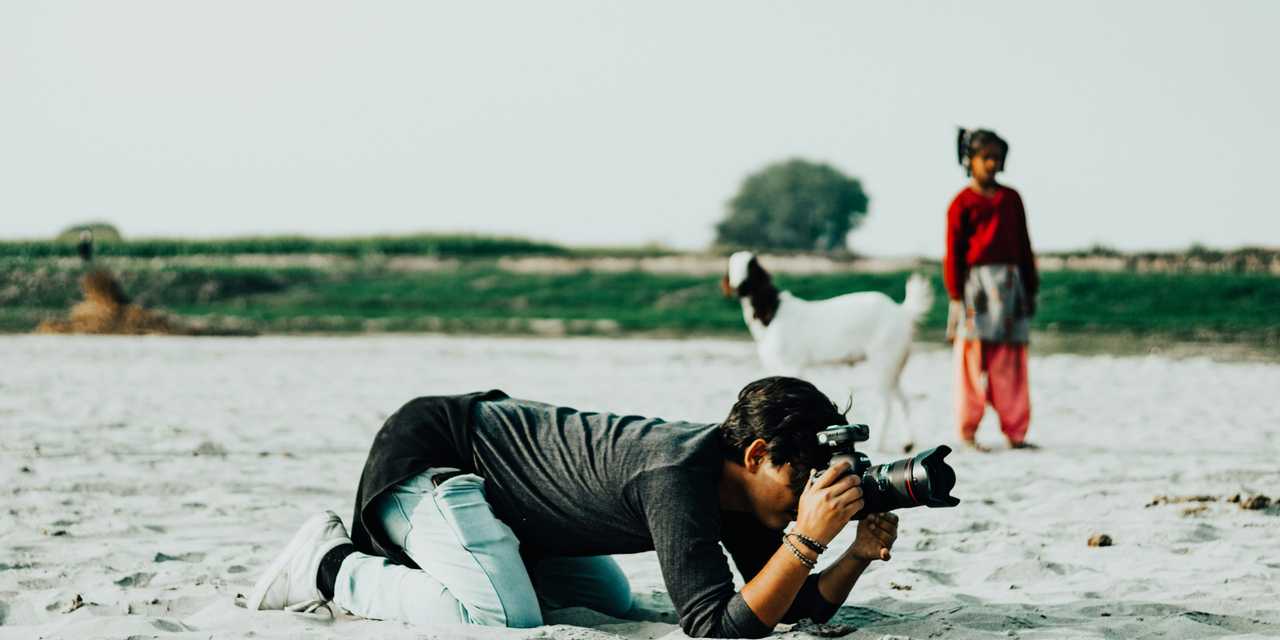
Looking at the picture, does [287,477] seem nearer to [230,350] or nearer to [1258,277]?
[230,350]

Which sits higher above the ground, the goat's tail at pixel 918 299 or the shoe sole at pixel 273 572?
the goat's tail at pixel 918 299

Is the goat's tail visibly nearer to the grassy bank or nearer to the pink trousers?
the pink trousers

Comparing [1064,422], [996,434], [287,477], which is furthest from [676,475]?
[1064,422]

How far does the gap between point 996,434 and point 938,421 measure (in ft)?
2.46

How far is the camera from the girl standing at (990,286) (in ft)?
26.5

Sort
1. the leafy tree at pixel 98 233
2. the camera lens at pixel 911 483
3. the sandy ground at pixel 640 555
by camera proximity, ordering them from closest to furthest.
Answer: the camera lens at pixel 911 483, the sandy ground at pixel 640 555, the leafy tree at pixel 98 233

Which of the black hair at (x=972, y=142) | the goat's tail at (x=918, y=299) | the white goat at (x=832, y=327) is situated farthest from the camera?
the goat's tail at (x=918, y=299)

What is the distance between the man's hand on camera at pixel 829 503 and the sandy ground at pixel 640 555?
21.8 inches

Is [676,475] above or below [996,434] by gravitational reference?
above

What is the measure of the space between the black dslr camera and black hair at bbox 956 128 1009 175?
16.7 feet

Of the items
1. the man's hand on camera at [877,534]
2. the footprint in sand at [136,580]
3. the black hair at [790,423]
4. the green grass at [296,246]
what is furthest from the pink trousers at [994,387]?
the green grass at [296,246]

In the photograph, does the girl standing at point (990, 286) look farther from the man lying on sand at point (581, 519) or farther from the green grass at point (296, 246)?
the green grass at point (296, 246)

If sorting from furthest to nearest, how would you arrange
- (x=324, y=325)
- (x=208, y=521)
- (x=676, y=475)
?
1. (x=324, y=325)
2. (x=208, y=521)
3. (x=676, y=475)

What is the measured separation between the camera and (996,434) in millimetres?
9203
